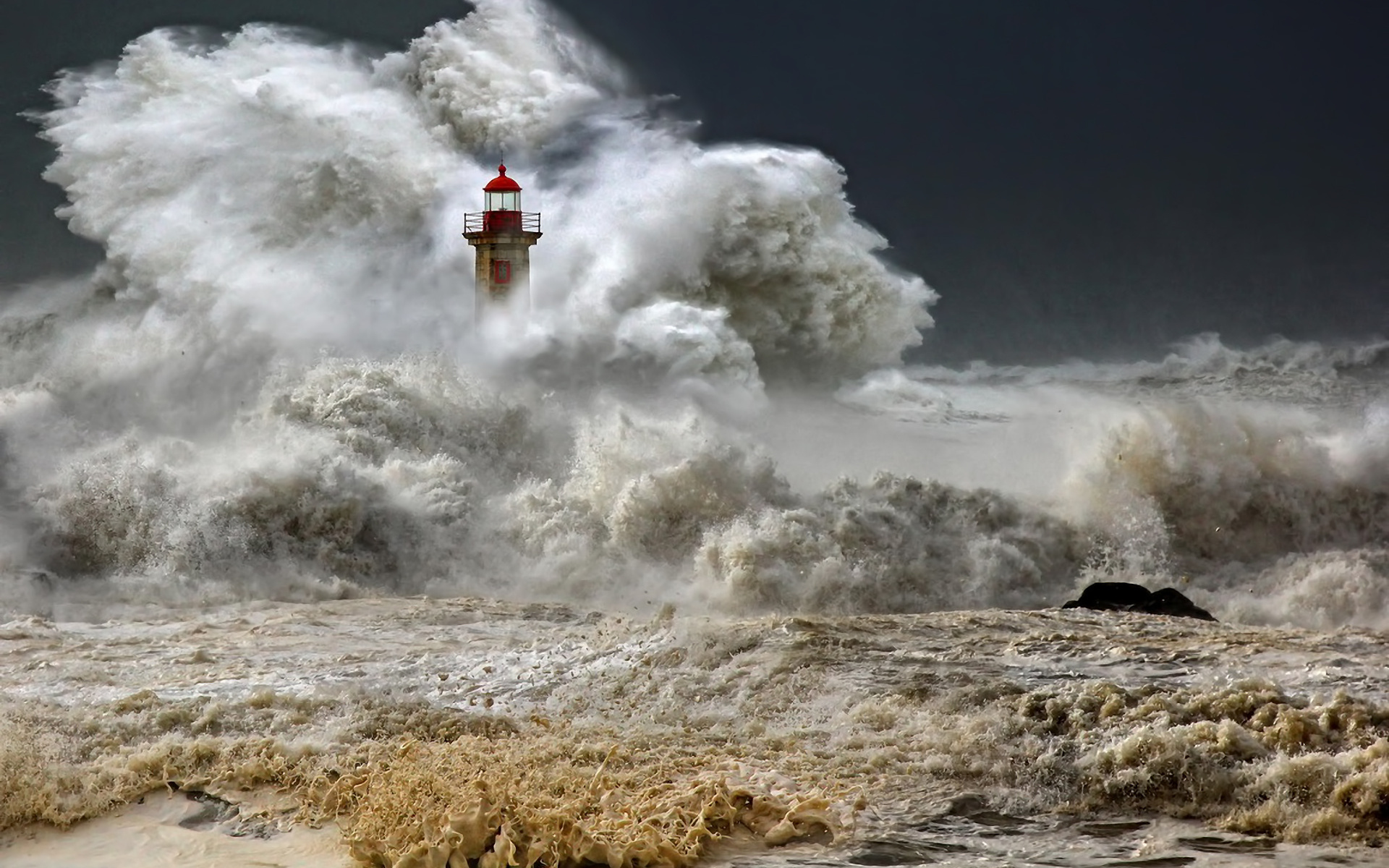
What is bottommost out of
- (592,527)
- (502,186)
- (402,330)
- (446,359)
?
(592,527)

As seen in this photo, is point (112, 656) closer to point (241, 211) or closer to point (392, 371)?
point (392, 371)

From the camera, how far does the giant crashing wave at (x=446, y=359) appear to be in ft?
43.2

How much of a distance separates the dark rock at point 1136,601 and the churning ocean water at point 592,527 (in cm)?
122

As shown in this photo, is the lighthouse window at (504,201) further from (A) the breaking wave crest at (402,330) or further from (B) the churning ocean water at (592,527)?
(B) the churning ocean water at (592,527)

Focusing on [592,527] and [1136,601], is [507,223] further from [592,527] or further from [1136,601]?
[1136,601]

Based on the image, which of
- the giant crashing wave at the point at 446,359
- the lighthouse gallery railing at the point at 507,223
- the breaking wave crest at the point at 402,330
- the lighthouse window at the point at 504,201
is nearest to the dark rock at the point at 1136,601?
the giant crashing wave at the point at 446,359

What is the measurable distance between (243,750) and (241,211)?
12214mm

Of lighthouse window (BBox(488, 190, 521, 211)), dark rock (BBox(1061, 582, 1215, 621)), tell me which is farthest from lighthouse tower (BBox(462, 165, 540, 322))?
dark rock (BBox(1061, 582, 1215, 621))

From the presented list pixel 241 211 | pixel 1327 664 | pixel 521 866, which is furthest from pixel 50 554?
pixel 1327 664

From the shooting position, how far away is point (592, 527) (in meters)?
13.8

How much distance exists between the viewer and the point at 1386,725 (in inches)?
235

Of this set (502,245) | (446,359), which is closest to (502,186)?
(502,245)

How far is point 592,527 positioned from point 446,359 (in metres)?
3.40

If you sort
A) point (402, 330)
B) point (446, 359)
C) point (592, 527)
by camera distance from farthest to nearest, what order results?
point (402, 330), point (446, 359), point (592, 527)
